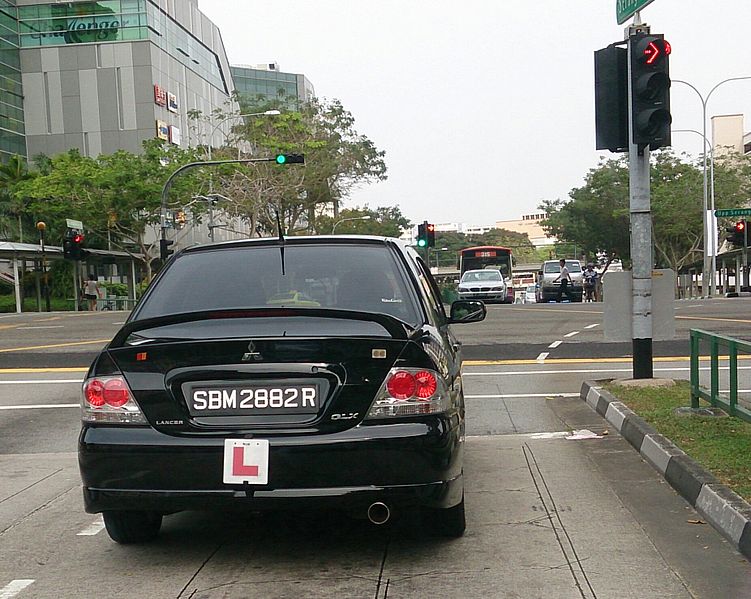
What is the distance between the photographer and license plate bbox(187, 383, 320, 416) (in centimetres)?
421

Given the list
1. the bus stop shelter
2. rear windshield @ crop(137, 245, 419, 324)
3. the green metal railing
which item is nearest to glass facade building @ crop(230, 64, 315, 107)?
the bus stop shelter

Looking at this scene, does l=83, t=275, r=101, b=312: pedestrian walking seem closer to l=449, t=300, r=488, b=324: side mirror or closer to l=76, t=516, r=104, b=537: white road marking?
l=449, t=300, r=488, b=324: side mirror

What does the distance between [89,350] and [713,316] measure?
546 inches

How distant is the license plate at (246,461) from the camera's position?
415 centimetres

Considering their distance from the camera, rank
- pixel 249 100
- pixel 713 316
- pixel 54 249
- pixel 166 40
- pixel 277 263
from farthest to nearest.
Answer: pixel 166 40
pixel 249 100
pixel 54 249
pixel 713 316
pixel 277 263

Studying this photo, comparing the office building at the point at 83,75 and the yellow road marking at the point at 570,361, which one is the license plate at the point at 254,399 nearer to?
the yellow road marking at the point at 570,361

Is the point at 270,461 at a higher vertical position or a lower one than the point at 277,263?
lower

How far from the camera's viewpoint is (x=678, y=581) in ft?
13.9

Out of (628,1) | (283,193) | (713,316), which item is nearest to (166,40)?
(283,193)

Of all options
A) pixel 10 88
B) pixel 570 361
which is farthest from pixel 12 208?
pixel 570 361

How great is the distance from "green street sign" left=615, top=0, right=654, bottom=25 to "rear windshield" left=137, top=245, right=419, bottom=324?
204 inches

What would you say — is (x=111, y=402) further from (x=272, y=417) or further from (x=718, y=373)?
(x=718, y=373)

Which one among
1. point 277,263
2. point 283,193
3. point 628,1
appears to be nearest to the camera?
point 277,263

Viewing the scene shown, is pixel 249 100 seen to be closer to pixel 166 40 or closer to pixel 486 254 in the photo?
pixel 166 40
